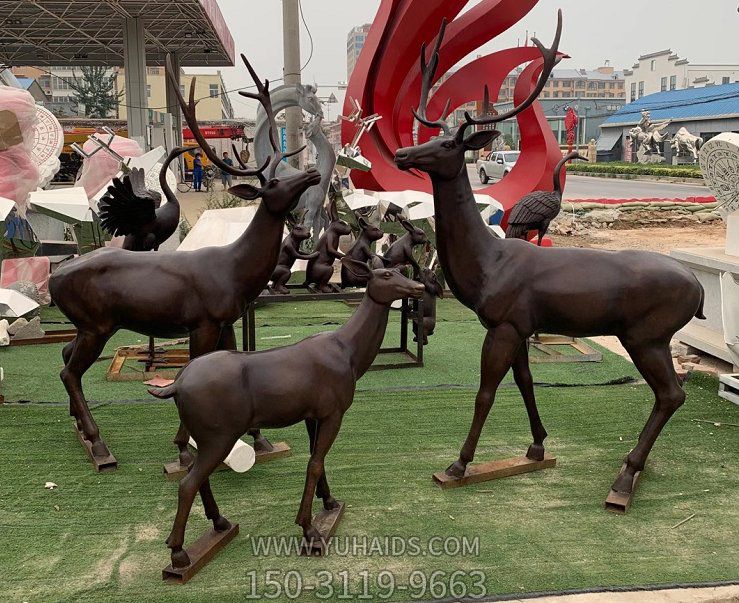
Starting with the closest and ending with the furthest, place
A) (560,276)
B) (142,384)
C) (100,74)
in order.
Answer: (560,276) < (142,384) < (100,74)

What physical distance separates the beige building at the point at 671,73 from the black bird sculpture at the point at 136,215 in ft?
232

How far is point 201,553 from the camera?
3131mm

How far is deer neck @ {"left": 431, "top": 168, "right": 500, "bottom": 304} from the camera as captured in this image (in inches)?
155

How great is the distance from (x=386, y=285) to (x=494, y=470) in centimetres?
145

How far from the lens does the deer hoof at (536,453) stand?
423 centimetres

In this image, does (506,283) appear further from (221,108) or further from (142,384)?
(221,108)

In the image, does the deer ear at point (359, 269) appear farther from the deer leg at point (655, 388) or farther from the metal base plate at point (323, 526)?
the deer leg at point (655, 388)

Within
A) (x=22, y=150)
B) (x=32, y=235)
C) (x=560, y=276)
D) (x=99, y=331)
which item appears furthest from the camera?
(x=32, y=235)

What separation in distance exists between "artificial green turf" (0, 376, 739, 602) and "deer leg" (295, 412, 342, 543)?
132 millimetres

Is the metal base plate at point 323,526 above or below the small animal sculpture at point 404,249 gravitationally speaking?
below

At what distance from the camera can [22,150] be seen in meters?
6.86

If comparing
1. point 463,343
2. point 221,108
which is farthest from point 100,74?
point 463,343

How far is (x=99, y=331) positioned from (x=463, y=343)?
13.1ft

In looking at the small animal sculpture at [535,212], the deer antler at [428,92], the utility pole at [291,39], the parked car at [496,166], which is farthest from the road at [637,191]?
the deer antler at [428,92]
